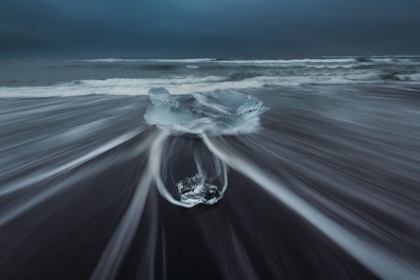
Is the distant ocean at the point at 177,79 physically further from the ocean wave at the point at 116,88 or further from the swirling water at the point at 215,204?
the swirling water at the point at 215,204

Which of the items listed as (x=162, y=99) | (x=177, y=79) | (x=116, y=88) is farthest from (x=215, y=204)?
(x=177, y=79)

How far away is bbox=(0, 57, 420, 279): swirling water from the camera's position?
1.06m

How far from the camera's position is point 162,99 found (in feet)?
11.8

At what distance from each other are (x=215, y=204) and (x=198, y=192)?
128 mm

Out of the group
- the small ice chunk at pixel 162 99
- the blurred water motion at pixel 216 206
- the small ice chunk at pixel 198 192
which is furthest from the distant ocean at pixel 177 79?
the small ice chunk at pixel 198 192

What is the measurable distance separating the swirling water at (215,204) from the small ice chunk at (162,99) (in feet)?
1.31

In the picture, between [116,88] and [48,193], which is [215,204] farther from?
[116,88]

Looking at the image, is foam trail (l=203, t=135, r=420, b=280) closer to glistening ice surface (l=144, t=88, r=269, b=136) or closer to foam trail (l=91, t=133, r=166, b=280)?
foam trail (l=91, t=133, r=166, b=280)

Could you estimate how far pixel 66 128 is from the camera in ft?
10.9

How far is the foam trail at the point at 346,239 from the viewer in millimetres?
1018

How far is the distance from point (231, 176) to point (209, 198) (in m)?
0.42

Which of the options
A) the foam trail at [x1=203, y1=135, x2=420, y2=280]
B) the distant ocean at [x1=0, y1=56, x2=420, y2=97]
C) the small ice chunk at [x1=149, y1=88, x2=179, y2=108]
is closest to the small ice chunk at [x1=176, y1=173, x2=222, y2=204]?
the foam trail at [x1=203, y1=135, x2=420, y2=280]

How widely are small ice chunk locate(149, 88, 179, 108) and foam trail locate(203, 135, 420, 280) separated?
5.77 ft

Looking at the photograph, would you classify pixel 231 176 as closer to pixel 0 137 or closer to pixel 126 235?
→ pixel 126 235
